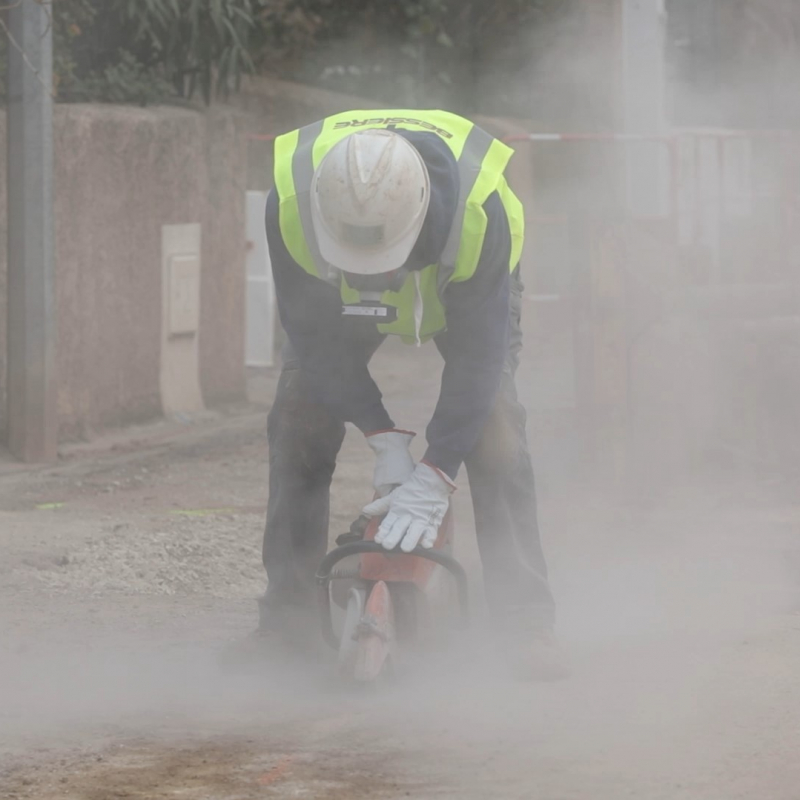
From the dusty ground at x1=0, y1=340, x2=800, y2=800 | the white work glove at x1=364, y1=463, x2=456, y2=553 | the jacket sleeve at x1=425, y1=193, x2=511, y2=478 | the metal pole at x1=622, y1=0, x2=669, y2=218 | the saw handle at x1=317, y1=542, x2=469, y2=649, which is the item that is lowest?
the dusty ground at x1=0, y1=340, x2=800, y2=800

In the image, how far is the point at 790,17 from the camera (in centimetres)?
1213

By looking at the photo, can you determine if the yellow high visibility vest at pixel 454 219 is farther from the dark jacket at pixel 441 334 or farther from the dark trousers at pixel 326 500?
the dark trousers at pixel 326 500

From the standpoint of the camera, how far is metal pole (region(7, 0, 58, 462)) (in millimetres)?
6547

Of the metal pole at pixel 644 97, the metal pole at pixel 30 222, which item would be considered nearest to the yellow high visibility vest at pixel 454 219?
the metal pole at pixel 30 222

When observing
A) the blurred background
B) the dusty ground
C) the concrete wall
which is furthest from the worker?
the concrete wall

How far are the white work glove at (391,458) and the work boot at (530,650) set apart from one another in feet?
1.61

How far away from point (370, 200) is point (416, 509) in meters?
0.78

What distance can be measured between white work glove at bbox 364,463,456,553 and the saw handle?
0.02m

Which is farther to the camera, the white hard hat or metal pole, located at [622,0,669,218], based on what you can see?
metal pole, located at [622,0,669,218]

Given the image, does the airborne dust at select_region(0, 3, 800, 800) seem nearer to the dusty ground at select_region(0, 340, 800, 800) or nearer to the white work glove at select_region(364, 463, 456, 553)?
the dusty ground at select_region(0, 340, 800, 800)

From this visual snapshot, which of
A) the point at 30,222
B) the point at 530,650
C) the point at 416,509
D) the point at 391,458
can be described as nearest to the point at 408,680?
the point at 530,650

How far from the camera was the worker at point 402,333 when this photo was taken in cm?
343

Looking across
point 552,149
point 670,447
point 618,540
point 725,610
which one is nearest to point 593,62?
point 552,149

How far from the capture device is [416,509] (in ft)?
12.1
